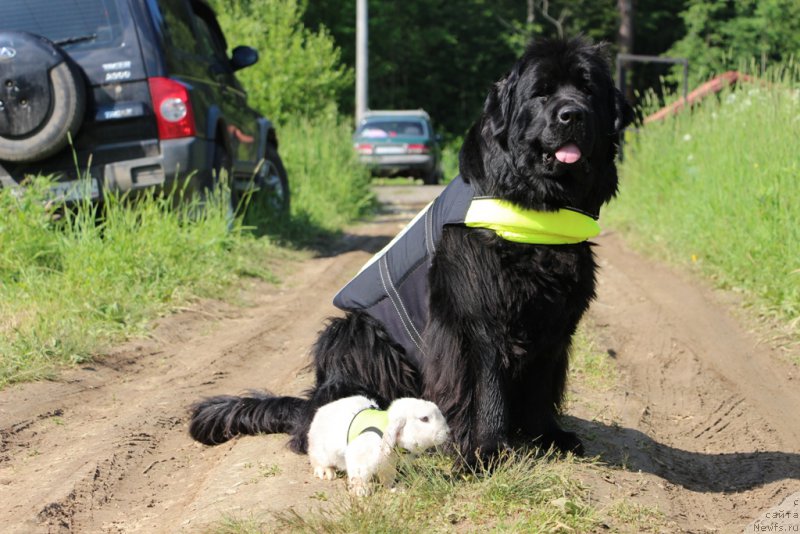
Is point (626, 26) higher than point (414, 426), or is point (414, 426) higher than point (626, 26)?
point (414, 426)

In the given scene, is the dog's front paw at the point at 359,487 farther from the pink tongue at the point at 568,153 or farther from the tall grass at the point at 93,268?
the tall grass at the point at 93,268

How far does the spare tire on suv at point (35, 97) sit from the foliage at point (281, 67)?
11090 mm

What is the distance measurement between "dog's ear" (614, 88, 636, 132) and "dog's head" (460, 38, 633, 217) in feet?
0.17

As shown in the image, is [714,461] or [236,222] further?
[236,222]

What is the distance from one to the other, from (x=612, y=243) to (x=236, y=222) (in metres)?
4.78

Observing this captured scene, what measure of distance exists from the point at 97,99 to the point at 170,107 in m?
0.57

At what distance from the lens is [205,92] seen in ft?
27.7

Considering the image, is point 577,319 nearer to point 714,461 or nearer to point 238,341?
point 714,461

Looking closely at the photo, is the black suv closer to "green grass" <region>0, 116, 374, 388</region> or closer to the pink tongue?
"green grass" <region>0, 116, 374, 388</region>

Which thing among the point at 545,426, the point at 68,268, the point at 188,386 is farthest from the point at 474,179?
the point at 68,268

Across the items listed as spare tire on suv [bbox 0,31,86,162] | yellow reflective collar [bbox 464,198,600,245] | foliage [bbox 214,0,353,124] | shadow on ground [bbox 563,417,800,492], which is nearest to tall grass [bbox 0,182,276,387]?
spare tire on suv [bbox 0,31,86,162]

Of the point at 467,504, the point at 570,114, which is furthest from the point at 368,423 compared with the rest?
the point at 570,114

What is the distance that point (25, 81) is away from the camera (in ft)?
23.2

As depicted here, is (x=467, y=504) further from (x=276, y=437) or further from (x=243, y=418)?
(x=243, y=418)
